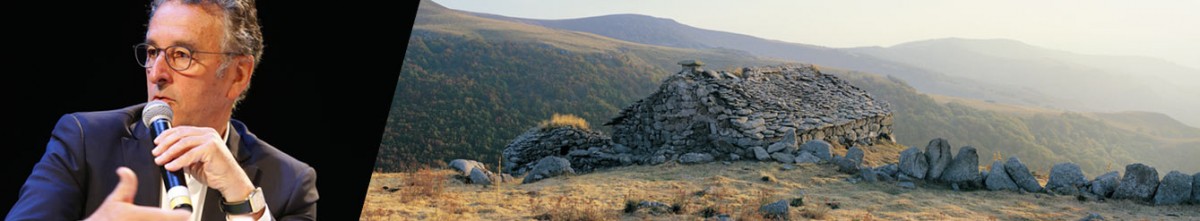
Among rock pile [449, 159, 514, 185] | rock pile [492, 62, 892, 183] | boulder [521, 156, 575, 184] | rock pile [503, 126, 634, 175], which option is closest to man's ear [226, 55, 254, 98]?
rock pile [449, 159, 514, 185]

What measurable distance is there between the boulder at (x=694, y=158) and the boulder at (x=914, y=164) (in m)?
3.15

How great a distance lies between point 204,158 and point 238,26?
1.48 feet

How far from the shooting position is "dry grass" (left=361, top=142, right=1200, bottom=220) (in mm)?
9414

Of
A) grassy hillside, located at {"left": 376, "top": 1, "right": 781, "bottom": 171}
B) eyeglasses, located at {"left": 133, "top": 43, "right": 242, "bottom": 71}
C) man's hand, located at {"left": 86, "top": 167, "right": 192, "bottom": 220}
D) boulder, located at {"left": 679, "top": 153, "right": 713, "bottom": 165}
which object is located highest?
eyeglasses, located at {"left": 133, "top": 43, "right": 242, "bottom": 71}

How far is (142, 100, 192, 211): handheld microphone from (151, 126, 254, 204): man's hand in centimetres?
3

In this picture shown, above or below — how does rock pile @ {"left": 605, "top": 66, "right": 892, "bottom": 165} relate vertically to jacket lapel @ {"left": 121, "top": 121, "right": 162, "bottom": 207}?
below

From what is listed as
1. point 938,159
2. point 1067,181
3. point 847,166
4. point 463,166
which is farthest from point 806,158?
point 463,166

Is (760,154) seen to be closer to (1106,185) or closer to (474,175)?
(474,175)

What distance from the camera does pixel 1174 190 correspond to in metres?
10.6

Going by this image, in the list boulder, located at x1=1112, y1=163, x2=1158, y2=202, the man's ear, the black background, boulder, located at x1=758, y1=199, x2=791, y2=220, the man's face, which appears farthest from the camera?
boulder, located at x1=1112, y1=163, x2=1158, y2=202

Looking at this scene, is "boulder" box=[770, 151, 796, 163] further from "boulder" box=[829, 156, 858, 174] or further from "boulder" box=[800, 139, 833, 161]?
"boulder" box=[829, 156, 858, 174]

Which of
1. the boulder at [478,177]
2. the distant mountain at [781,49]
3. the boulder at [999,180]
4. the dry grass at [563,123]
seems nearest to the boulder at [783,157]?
the boulder at [999,180]

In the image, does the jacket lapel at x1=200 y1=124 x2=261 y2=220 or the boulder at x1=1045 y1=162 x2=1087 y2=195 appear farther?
the boulder at x1=1045 y1=162 x2=1087 y2=195

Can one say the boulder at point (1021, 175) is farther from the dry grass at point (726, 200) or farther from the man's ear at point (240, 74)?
the man's ear at point (240, 74)
